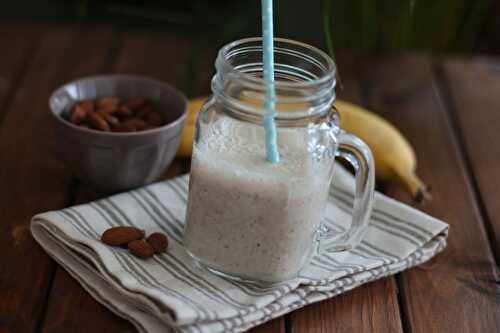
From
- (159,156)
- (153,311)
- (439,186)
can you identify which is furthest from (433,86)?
(153,311)

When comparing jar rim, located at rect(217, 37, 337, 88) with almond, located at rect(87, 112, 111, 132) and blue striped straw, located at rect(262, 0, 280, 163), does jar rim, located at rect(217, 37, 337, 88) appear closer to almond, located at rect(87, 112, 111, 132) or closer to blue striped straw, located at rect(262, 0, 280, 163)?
blue striped straw, located at rect(262, 0, 280, 163)

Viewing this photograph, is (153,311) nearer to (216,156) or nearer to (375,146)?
(216,156)

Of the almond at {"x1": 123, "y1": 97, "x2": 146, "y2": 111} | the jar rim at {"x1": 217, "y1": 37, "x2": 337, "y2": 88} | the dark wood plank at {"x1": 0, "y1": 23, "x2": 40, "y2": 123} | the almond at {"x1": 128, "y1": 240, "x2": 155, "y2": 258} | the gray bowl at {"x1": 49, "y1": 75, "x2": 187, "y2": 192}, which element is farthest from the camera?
the dark wood plank at {"x1": 0, "y1": 23, "x2": 40, "y2": 123}

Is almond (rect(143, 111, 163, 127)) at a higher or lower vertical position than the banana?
higher

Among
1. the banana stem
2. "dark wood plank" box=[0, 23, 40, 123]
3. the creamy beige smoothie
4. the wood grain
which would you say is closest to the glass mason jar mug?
the creamy beige smoothie

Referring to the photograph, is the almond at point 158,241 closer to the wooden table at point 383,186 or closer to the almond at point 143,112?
the wooden table at point 383,186

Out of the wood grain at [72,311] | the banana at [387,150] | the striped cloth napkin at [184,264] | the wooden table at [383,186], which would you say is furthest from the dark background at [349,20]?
the wood grain at [72,311]

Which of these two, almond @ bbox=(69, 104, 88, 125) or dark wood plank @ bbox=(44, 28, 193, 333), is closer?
dark wood plank @ bbox=(44, 28, 193, 333)
